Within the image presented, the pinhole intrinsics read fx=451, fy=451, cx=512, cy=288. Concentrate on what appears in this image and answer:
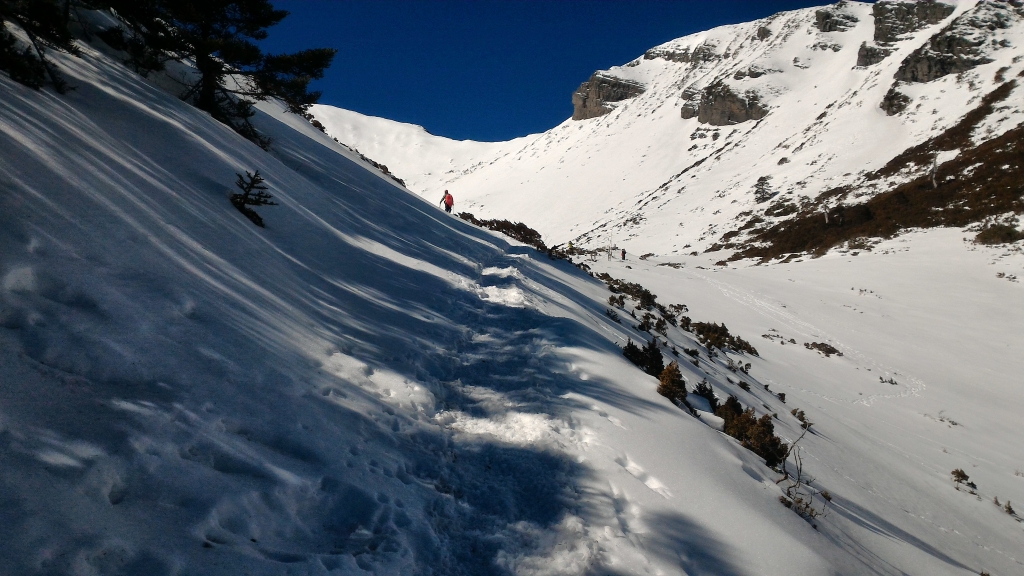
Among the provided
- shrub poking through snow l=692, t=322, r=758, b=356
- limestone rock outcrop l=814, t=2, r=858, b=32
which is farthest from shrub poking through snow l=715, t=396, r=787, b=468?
limestone rock outcrop l=814, t=2, r=858, b=32

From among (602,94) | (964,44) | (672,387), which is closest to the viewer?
(672,387)

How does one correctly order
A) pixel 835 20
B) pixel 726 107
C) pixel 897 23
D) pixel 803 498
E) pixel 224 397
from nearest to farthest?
pixel 224 397 < pixel 803 498 < pixel 897 23 < pixel 726 107 < pixel 835 20

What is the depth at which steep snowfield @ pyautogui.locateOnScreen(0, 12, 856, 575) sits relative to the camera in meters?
2.43

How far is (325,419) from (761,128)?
280ft

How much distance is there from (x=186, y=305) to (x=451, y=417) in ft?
8.64

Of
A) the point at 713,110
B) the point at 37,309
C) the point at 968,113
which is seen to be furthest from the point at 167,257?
the point at 713,110

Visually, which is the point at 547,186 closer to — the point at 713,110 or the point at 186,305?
the point at 713,110

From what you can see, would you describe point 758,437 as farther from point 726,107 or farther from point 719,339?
point 726,107

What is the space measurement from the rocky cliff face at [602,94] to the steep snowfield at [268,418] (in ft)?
431

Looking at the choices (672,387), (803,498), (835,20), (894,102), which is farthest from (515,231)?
(835,20)

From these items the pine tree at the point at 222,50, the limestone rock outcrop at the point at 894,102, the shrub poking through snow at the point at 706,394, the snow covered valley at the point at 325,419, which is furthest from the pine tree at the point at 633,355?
the limestone rock outcrop at the point at 894,102

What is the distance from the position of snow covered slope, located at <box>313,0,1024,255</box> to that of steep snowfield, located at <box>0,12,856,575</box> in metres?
43.5

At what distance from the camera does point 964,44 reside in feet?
176

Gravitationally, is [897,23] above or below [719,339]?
above
